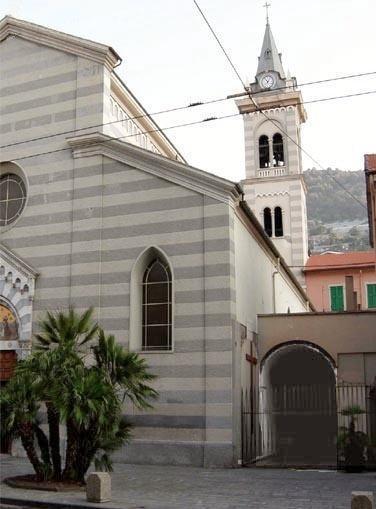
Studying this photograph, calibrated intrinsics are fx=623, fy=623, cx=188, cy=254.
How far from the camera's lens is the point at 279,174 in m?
46.7

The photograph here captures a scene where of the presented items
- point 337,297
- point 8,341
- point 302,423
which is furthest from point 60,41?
point 337,297

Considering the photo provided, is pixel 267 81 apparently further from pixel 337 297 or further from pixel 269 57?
pixel 337 297

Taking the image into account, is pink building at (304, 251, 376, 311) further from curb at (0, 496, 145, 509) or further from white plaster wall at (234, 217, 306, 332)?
curb at (0, 496, 145, 509)

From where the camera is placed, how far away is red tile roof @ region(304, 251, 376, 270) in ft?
154

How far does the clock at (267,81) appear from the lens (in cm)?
5083

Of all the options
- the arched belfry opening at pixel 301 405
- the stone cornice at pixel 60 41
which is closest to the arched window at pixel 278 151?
the arched belfry opening at pixel 301 405

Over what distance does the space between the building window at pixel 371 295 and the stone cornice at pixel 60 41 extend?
1220 inches

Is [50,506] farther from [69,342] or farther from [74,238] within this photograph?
[74,238]

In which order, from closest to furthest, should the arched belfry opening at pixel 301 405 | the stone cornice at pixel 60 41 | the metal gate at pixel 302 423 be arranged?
the metal gate at pixel 302 423 → the stone cornice at pixel 60 41 → the arched belfry opening at pixel 301 405

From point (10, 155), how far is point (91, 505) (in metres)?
13.9

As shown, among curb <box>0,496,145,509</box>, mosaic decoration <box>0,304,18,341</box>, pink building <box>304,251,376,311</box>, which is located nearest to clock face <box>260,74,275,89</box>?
pink building <box>304,251,376,311</box>

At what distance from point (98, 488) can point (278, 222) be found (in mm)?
36491

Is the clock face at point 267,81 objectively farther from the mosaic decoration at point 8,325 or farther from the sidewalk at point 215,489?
the sidewalk at point 215,489

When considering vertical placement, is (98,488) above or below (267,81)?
below
